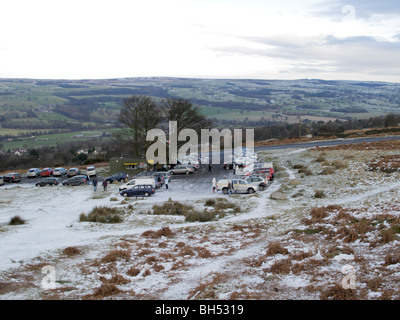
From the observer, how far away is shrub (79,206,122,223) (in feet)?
75.3

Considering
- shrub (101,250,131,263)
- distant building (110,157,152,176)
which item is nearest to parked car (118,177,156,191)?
distant building (110,157,152,176)

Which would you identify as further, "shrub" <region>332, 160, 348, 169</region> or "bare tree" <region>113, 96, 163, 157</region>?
"bare tree" <region>113, 96, 163, 157</region>

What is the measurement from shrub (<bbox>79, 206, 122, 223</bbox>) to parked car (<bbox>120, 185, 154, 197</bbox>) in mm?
6105

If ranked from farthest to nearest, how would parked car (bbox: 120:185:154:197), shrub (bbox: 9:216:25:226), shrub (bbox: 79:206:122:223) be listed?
parked car (bbox: 120:185:154:197) < shrub (bbox: 79:206:122:223) < shrub (bbox: 9:216:25:226)

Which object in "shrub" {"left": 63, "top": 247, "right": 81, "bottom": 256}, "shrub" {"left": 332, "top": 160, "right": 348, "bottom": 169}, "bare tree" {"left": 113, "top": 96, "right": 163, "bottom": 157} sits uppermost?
"bare tree" {"left": 113, "top": 96, "right": 163, "bottom": 157}

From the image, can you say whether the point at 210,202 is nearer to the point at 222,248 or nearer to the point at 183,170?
the point at 222,248

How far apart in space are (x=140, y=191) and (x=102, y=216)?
26.3 feet

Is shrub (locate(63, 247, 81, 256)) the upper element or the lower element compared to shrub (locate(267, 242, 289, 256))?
lower

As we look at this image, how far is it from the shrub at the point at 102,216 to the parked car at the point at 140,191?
611cm

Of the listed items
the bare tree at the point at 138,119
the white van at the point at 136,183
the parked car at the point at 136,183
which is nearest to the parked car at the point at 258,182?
the parked car at the point at 136,183

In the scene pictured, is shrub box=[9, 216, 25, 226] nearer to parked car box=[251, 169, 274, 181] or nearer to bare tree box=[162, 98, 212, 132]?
parked car box=[251, 169, 274, 181]

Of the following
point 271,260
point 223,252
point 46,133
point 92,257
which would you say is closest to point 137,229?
point 92,257

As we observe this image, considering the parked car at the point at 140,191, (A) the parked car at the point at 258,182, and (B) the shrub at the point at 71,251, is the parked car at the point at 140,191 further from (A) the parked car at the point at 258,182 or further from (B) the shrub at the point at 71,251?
(B) the shrub at the point at 71,251

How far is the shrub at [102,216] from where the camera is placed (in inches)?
903
